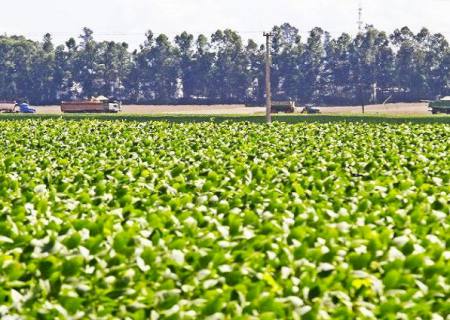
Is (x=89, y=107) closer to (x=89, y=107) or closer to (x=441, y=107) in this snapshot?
(x=89, y=107)

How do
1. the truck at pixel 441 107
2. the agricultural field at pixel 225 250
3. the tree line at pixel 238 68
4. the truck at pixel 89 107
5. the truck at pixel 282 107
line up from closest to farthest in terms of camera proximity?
1. the agricultural field at pixel 225 250
2. the truck at pixel 441 107
3. the truck at pixel 282 107
4. the truck at pixel 89 107
5. the tree line at pixel 238 68

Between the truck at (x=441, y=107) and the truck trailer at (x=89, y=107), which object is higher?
the truck trailer at (x=89, y=107)

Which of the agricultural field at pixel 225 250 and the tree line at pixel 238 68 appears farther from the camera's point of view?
the tree line at pixel 238 68

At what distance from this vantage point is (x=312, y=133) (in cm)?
2617

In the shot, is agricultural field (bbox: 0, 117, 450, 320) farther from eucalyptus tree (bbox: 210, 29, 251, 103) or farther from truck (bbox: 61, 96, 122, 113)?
eucalyptus tree (bbox: 210, 29, 251, 103)

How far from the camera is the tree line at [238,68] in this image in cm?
13725

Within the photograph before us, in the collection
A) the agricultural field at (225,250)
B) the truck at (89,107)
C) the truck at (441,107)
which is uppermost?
the agricultural field at (225,250)

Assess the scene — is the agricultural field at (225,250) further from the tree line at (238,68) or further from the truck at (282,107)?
the tree line at (238,68)

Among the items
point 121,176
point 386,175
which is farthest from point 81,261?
point 386,175

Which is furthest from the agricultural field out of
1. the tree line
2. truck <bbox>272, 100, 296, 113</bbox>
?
the tree line

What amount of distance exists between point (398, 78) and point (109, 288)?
135216mm

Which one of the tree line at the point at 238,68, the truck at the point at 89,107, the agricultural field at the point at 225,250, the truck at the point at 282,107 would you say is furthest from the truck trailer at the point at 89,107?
the agricultural field at the point at 225,250

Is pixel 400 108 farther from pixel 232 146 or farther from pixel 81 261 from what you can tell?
pixel 81 261

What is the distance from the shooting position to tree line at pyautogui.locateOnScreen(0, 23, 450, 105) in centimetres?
13725
